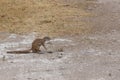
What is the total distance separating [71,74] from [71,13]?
20.5 feet

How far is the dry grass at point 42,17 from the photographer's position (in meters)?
12.6

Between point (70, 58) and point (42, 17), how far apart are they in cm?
459

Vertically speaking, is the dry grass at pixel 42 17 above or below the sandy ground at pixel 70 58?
below

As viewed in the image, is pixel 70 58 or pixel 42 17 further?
pixel 42 17

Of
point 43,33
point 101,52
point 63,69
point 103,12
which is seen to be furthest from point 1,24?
point 63,69

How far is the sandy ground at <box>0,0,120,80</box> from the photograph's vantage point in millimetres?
8391

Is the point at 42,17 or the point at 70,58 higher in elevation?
the point at 70,58

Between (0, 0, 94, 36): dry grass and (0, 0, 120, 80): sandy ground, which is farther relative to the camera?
(0, 0, 94, 36): dry grass

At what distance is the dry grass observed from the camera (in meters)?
12.6

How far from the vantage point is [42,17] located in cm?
1402

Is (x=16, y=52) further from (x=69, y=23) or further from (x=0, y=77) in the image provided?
(x=69, y=23)

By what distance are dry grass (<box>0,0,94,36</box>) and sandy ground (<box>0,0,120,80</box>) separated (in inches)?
19.8

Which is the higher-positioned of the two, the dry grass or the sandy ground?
the sandy ground

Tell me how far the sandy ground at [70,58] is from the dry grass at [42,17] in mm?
503
